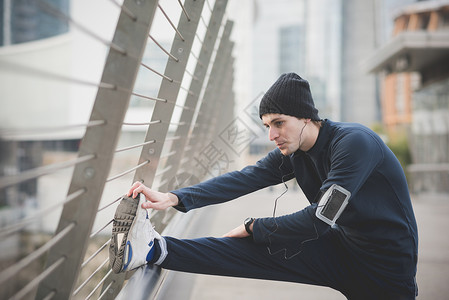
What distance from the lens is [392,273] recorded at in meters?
1.66

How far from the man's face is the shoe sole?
623mm

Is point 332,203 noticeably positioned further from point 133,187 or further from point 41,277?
point 41,277

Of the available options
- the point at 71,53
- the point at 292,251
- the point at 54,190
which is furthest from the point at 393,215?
the point at 54,190

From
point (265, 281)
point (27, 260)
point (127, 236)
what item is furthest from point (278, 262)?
point (27, 260)

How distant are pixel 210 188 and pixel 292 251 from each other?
1.47ft

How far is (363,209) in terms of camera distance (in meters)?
1.62

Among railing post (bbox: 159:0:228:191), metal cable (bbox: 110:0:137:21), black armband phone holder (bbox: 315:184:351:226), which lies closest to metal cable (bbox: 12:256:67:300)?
metal cable (bbox: 110:0:137:21)

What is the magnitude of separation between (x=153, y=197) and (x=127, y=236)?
24cm

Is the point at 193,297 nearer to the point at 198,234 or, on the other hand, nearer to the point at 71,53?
the point at 198,234

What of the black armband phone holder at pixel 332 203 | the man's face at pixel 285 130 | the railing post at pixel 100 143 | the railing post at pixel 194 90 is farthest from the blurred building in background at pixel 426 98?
the railing post at pixel 100 143

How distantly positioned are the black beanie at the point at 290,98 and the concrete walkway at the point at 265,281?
1015 mm

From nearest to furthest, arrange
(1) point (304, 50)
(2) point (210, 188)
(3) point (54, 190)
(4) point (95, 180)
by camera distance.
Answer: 1. (4) point (95, 180)
2. (2) point (210, 188)
3. (1) point (304, 50)
4. (3) point (54, 190)

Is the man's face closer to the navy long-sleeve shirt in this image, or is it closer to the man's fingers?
the navy long-sleeve shirt

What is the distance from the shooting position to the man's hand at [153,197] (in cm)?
154
